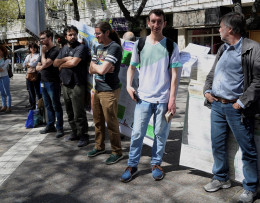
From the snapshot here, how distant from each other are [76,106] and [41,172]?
134 cm

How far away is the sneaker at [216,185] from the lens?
11.1ft

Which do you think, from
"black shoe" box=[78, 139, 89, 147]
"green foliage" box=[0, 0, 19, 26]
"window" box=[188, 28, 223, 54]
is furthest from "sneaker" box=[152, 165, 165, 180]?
"green foliage" box=[0, 0, 19, 26]

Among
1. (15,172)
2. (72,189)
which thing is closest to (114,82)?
(72,189)

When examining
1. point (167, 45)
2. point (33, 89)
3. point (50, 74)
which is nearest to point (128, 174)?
point (167, 45)

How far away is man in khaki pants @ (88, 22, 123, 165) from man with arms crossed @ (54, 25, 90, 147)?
2.21ft

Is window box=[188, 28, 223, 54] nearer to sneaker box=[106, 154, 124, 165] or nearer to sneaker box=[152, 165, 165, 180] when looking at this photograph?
sneaker box=[106, 154, 124, 165]

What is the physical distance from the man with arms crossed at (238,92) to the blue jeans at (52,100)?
335 centimetres

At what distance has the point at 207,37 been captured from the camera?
19.3m

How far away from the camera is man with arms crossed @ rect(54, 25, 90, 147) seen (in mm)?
4906

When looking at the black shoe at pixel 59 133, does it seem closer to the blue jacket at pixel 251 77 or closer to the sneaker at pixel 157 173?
the sneaker at pixel 157 173

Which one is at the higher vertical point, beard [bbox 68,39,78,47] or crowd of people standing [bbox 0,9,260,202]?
beard [bbox 68,39,78,47]

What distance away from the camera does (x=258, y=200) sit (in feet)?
10.4

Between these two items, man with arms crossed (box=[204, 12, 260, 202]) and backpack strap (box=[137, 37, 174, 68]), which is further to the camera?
backpack strap (box=[137, 37, 174, 68])

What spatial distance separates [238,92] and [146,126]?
1.17 m
